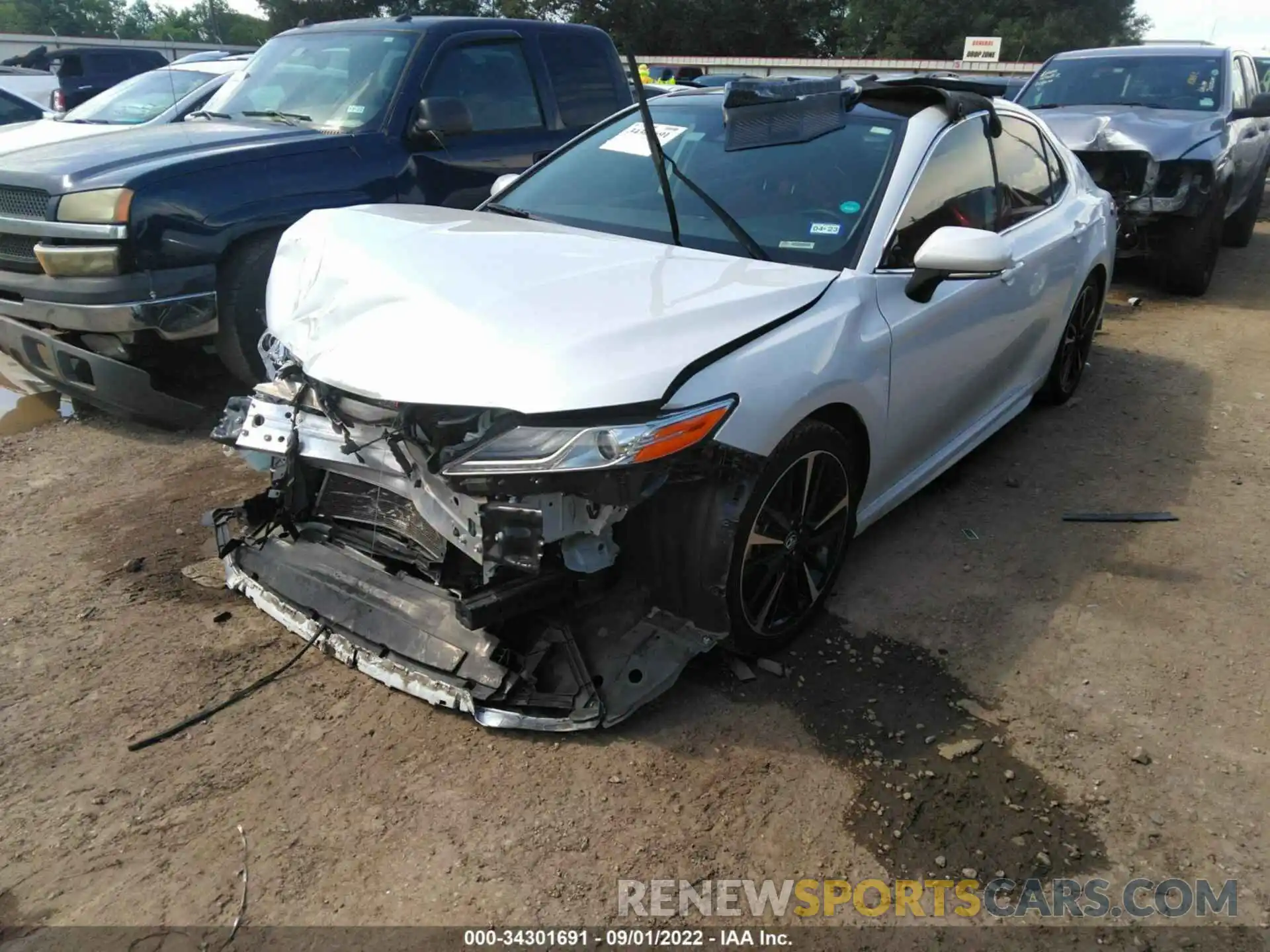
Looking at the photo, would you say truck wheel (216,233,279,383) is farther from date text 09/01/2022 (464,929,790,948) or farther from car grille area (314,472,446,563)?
date text 09/01/2022 (464,929,790,948)

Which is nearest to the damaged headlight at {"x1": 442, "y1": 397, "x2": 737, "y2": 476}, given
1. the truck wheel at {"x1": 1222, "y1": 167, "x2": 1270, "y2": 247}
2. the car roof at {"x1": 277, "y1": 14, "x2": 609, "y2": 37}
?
the car roof at {"x1": 277, "y1": 14, "x2": 609, "y2": 37}

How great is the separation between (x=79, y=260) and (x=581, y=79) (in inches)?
137

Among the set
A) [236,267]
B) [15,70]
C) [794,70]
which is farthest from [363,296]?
[794,70]

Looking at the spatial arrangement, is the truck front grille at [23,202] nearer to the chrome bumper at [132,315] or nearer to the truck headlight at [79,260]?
the truck headlight at [79,260]

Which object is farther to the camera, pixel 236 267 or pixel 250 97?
pixel 250 97

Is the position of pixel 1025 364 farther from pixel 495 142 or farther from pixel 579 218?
pixel 495 142

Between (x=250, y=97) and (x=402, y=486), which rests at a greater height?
(x=250, y=97)

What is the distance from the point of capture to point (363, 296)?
2.80 metres

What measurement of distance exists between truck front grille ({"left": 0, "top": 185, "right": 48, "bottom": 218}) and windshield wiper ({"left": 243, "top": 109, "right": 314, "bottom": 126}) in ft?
4.78

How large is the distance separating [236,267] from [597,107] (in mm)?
2906

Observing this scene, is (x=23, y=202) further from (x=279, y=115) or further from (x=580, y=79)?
(x=580, y=79)

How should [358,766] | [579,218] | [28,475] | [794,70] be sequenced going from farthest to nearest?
[794,70], [28,475], [579,218], [358,766]

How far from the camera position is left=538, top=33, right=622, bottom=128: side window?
6.26 m

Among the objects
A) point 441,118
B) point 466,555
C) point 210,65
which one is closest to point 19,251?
point 441,118
